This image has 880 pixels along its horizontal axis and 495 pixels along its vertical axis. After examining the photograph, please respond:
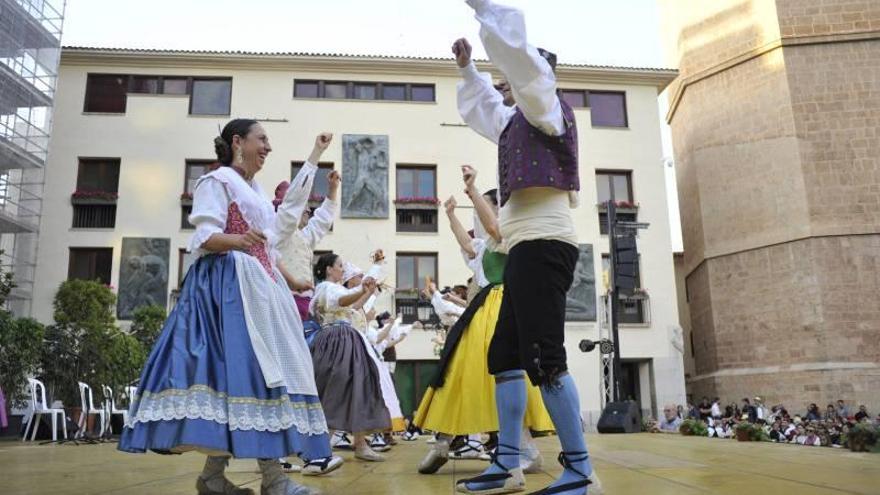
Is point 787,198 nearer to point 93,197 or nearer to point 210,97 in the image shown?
point 210,97

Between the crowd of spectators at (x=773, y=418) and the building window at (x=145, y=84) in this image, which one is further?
the building window at (x=145, y=84)

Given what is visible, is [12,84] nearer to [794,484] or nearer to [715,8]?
[794,484]

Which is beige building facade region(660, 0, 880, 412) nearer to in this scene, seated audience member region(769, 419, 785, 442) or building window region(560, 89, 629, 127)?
building window region(560, 89, 629, 127)

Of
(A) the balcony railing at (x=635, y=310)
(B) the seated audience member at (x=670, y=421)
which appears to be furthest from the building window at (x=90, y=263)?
(B) the seated audience member at (x=670, y=421)

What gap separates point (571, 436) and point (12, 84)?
58.4 ft

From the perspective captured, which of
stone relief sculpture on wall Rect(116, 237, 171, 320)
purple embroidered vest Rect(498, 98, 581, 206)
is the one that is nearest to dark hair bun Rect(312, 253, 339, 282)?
purple embroidered vest Rect(498, 98, 581, 206)

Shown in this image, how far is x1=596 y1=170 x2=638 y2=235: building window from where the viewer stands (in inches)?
790

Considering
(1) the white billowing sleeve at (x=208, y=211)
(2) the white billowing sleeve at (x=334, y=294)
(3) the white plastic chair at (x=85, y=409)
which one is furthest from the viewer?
(3) the white plastic chair at (x=85, y=409)

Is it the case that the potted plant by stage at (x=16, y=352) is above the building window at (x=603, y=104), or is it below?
below

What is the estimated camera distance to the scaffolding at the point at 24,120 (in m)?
16.1

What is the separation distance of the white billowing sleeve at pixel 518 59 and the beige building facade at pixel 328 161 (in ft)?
52.8

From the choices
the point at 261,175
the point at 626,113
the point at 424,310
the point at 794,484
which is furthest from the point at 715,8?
the point at 794,484

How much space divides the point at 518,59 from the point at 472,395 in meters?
1.96

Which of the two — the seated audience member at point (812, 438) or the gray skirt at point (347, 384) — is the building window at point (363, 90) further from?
the gray skirt at point (347, 384)
